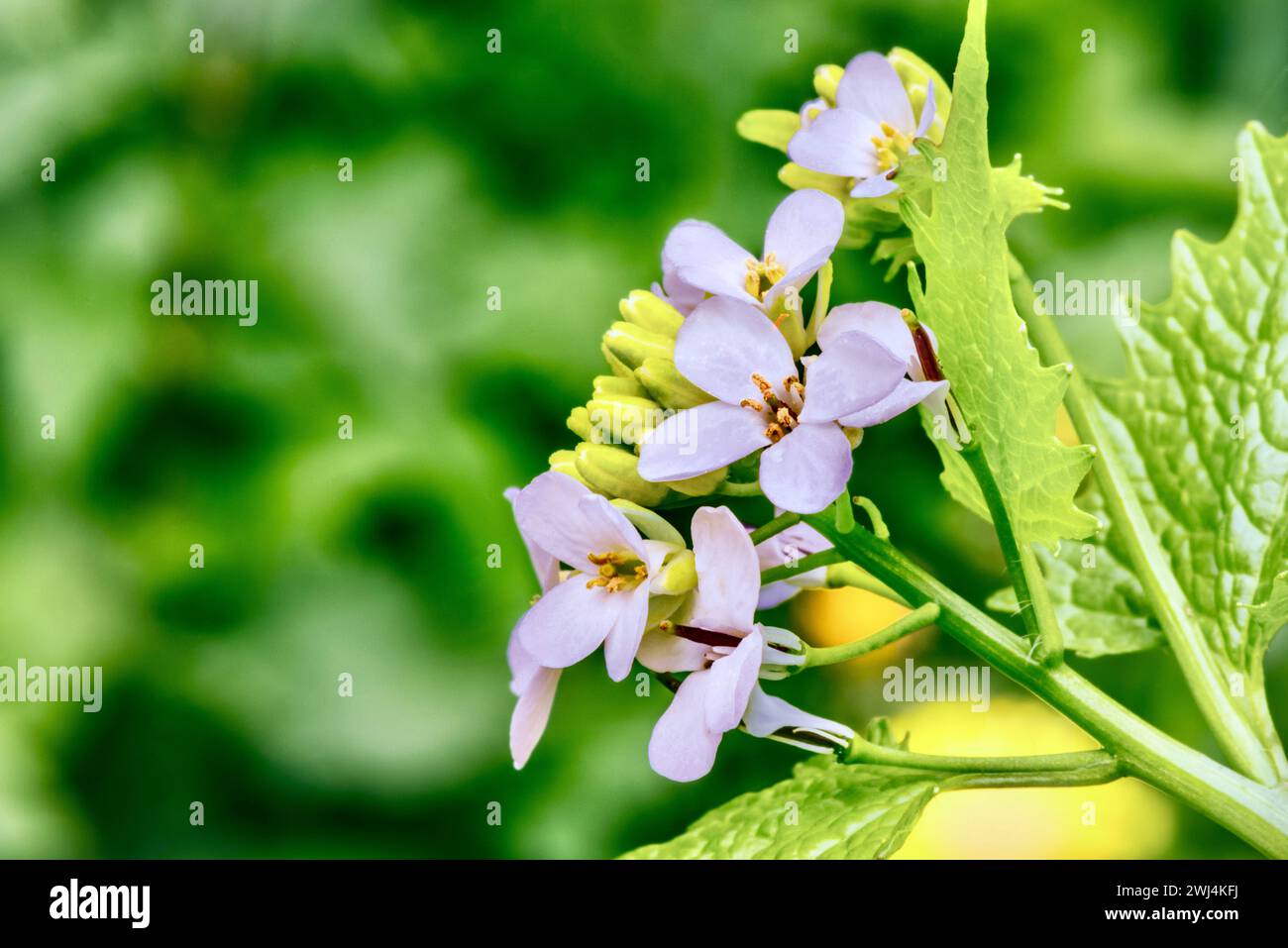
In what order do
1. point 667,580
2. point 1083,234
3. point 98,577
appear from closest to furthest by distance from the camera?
point 667,580, point 98,577, point 1083,234

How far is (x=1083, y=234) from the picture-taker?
1.24 metres

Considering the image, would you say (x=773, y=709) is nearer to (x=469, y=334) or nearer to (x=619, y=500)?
(x=619, y=500)

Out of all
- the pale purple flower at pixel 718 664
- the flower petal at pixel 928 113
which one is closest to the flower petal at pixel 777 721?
the pale purple flower at pixel 718 664

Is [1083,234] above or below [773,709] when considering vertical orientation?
above

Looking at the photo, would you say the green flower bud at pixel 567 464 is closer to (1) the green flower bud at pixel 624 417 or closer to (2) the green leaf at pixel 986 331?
(1) the green flower bud at pixel 624 417

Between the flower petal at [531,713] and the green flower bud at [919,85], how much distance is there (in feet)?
0.84

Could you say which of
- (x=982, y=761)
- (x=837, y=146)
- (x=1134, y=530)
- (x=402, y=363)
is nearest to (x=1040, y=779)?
(x=982, y=761)

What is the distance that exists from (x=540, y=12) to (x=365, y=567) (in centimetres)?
59

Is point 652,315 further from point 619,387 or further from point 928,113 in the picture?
point 928,113

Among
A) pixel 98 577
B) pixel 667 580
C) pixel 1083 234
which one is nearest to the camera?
pixel 667 580

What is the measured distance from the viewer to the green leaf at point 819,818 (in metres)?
0.39

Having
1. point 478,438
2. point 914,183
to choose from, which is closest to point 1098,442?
point 914,183

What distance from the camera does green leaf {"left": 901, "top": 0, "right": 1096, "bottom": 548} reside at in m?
0.34
